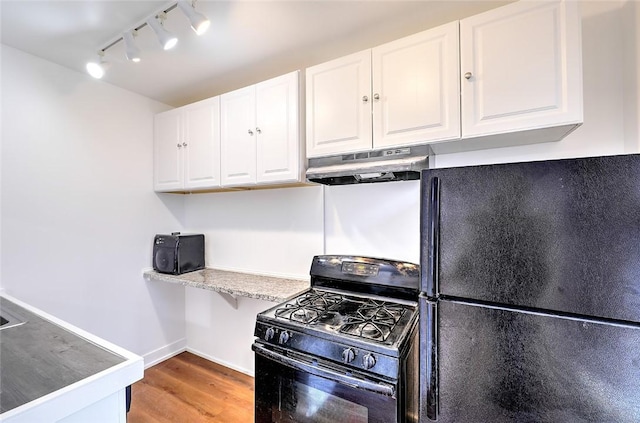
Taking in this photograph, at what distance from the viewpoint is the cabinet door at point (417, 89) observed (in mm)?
1369

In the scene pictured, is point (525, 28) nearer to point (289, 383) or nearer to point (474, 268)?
point (474, 268)

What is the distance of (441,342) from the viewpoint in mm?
983

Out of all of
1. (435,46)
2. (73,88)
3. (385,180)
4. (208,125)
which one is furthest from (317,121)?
(73,88)

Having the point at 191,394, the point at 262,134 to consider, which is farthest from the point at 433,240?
the point at 191,394

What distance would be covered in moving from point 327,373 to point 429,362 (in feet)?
1.42

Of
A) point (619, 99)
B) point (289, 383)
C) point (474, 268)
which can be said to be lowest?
point (289, 383)

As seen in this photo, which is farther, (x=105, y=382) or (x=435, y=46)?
(x=435, y=46)

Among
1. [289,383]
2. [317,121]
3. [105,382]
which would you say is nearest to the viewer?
[105,382]

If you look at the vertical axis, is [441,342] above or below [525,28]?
below

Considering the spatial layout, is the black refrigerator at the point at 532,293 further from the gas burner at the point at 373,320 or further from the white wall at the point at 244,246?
the white wall at the point at 244,246

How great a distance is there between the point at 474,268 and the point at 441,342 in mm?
289

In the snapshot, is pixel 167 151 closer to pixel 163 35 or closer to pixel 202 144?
pixel 202 144

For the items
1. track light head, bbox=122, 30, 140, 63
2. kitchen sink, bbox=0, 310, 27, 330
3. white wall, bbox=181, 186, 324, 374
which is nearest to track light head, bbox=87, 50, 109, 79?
track light head, bbox=122, 30, 140, 63

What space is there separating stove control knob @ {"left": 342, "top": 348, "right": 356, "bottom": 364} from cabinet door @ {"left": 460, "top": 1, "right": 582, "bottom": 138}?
1.14 m
